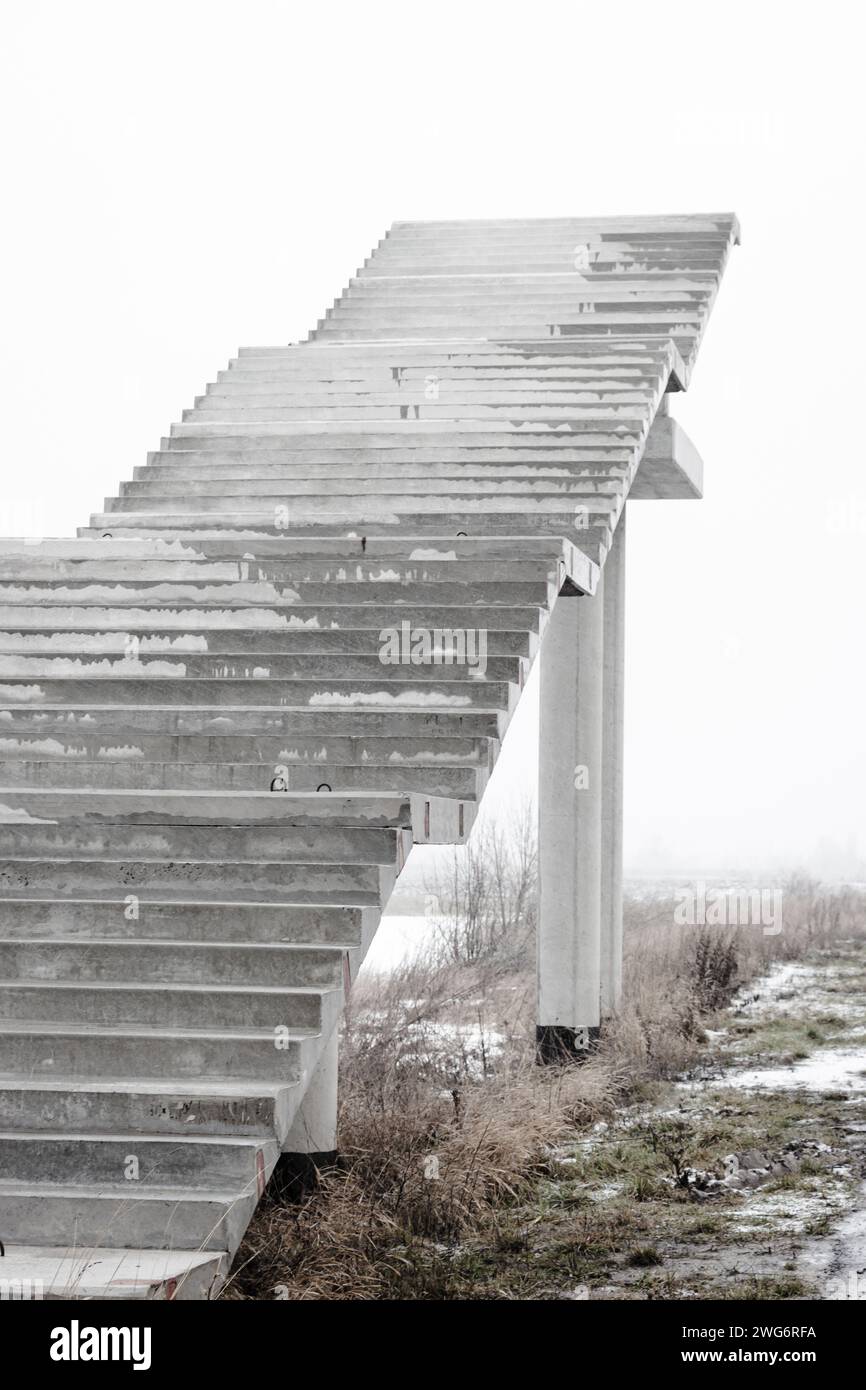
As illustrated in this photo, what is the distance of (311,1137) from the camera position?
7.28 m

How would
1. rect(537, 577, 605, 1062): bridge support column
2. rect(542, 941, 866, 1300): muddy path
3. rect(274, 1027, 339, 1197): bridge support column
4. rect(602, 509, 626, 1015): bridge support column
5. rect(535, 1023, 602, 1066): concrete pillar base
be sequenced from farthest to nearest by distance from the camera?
rect(602, 509, 626, 1015): bridge support column, rect(537, 577, 605, 1062): bridge support column, rect(535, 1023, 602, 1066): concrete pillar base, rect(274, 1027, 339, 1197): bridge support column, rect(542, 941, 866, 1300): muddy path

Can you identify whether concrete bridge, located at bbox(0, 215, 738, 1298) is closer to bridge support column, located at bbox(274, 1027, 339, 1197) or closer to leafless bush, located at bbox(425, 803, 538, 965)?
bridge support column, located at bbox(274, 1027, 339, 1197)

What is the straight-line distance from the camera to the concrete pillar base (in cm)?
1195


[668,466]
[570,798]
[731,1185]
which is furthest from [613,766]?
[731,1185]

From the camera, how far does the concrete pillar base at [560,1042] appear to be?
12.0 m

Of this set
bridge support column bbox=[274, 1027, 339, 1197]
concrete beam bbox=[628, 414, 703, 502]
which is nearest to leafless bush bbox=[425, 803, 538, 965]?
concrete beam bbox=[628, 414, 703, 502]

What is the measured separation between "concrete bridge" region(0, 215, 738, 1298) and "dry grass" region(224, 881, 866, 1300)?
437 millimetres

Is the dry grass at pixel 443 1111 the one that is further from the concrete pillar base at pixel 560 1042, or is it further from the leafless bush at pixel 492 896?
the leafless bush at pixel 492 896

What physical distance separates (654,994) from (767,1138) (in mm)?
5134

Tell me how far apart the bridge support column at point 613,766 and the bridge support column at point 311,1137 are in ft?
21.2

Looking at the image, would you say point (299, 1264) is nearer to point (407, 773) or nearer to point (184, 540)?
point (407, 773)

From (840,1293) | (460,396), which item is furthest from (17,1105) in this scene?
(460,396)

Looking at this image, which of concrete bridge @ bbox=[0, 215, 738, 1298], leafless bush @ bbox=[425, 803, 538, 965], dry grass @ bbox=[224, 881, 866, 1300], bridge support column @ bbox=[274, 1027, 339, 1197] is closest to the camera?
concrete bridge @ bbox=[0, 215, 738, 1298]
